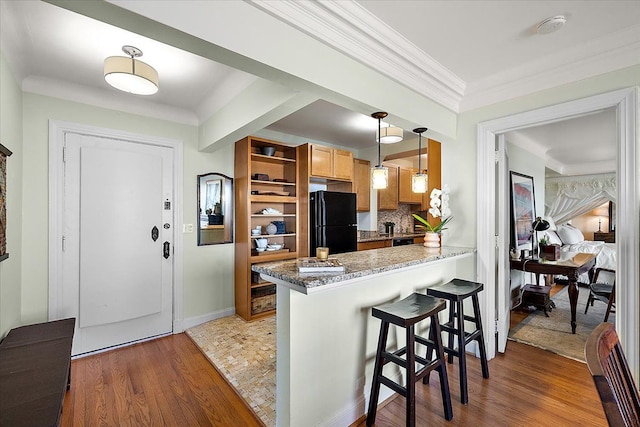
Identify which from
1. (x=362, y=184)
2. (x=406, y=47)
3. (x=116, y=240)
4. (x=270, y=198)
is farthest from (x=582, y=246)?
(x=116, y=240)

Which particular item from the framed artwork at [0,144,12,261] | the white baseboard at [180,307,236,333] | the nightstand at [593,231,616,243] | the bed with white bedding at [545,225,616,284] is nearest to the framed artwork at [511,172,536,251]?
the bed with white bedding at [545,225,616,284]

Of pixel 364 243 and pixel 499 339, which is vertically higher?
pixel 364 243

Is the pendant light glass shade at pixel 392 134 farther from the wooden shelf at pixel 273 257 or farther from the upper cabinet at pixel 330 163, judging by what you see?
the wooden shelf at pixel 273 257

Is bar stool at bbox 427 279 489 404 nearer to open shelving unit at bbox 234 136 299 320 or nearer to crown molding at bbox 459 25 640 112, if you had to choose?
crown molding at bbox 459 25 640 112

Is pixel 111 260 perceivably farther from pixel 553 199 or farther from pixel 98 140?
pixel 553 199

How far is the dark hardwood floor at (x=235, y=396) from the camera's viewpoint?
1.82 meters

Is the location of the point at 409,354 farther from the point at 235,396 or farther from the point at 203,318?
the point at 203,318

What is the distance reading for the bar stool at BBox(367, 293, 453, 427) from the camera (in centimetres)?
156

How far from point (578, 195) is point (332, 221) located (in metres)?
5.58

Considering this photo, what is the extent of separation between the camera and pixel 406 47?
6.35 ft

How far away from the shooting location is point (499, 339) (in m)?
2.65

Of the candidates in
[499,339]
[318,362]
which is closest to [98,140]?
[318,362]

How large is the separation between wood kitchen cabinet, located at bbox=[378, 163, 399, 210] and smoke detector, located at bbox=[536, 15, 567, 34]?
11.0 ft

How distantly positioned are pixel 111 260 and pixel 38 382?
1.58m
